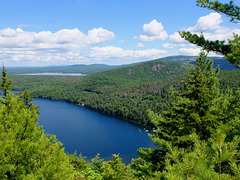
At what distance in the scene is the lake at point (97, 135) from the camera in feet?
190

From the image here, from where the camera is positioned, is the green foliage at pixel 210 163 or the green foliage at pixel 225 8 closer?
the green foliage at pixel 210 163

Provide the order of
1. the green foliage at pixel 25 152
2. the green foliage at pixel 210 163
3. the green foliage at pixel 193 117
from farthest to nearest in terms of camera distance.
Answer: the green foliage at pixel 193 117 < the green foliage at pixel 25 152 < the green foliage at pixel 210 163

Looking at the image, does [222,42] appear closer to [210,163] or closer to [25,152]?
[210,163]

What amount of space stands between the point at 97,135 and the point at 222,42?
231 ft

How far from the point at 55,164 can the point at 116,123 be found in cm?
8434

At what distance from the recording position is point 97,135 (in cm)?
7206

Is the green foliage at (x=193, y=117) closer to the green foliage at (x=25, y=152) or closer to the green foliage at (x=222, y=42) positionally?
the green foliage at (x=222, y=42)

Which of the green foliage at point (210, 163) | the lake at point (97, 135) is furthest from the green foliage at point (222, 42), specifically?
the lake at point (97, 135)

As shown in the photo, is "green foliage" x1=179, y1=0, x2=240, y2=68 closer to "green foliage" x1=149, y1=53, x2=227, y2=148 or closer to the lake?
"green foliage" x1=149, y1=53, x2=227, y2=148

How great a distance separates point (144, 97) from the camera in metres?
129

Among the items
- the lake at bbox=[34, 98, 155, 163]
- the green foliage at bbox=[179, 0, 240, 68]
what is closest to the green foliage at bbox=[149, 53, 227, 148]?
the green foliage at bbox=[179, 0, 240, 68]

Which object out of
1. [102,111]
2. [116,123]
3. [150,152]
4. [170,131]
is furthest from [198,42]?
[102,111]

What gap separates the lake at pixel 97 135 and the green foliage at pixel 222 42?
49.9 m

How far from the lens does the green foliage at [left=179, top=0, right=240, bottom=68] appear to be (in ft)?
20.7
